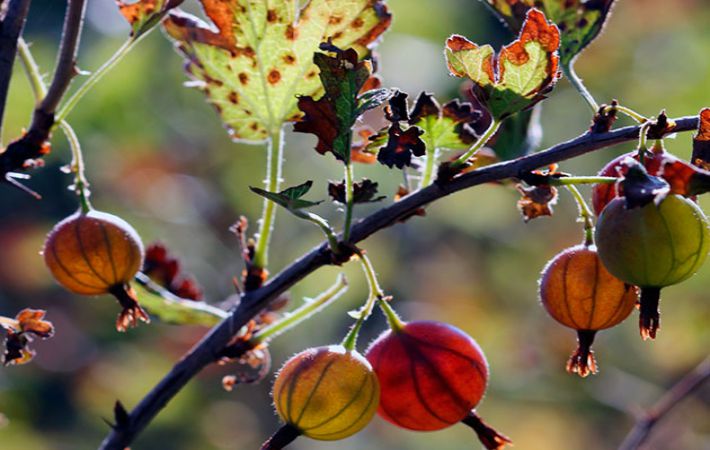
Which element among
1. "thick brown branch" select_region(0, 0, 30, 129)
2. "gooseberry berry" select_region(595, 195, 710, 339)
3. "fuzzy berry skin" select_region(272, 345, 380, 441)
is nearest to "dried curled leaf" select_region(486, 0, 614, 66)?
"gooseberry berry" select_region(595, 195, 710, 339)

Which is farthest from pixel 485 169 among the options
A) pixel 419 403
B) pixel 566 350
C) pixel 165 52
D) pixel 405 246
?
pixel 165 52

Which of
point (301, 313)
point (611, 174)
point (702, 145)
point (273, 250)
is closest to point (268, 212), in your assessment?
point (301, 313)

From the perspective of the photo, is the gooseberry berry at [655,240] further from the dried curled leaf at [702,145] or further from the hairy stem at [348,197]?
the hairy stem at [348,197]

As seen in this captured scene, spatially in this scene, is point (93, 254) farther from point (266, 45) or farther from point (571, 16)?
point (571, 16)

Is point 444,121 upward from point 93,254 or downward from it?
upward

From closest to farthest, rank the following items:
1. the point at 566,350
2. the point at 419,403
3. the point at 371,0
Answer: the point at 419,403 < the point at 371,0 < the point at 566,350

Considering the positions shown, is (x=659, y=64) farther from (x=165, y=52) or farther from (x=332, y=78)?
(x=332, y=78)
